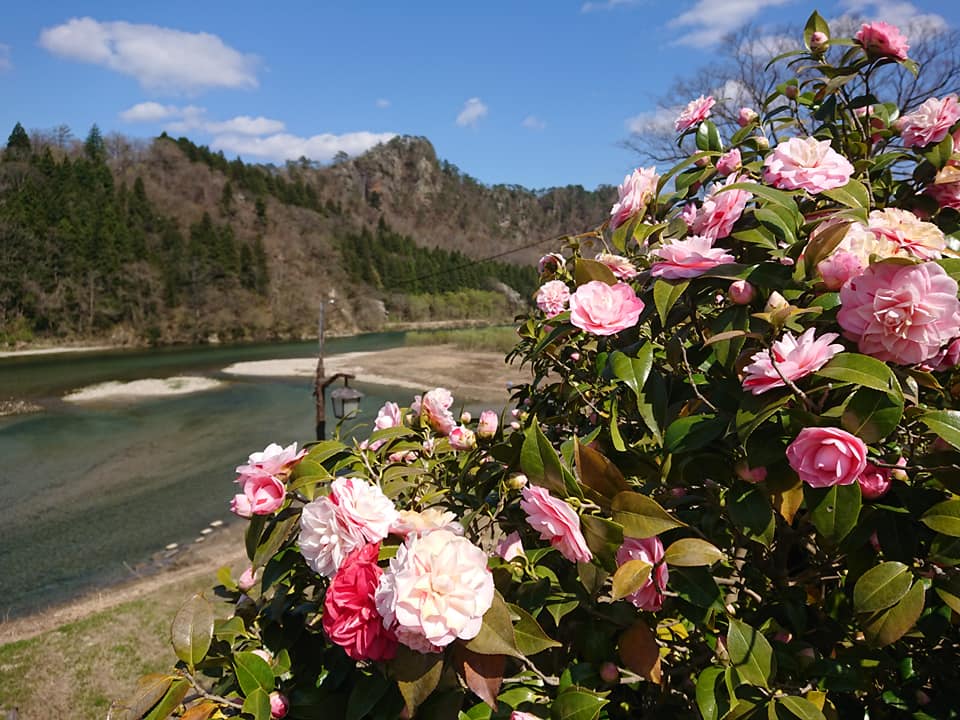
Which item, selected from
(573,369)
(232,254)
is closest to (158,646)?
(573,369)

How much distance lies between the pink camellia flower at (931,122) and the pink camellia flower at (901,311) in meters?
→ 0.50

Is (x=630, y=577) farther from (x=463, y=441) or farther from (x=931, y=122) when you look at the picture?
(x=931, y=122)

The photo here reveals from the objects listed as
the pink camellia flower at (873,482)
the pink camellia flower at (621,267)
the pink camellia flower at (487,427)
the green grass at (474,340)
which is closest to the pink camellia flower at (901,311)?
the pink camellia flower at (873,482)

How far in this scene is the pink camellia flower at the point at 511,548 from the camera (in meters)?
0.66

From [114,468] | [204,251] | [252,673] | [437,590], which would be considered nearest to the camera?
[437,590]

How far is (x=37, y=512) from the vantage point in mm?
7320

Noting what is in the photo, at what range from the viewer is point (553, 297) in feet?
3.94

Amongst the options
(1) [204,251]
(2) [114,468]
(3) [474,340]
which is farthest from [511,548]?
(1) [204,251]

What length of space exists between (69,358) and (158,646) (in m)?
21.3

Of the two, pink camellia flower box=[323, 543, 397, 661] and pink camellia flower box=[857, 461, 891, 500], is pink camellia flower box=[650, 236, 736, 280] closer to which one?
pink camellia flower box=[857, 461, 891, 500]

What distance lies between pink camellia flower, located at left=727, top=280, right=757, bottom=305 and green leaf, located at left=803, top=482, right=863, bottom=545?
0.70 ft

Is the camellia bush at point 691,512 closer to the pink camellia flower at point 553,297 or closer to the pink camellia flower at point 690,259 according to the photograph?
the pink camellia flower at point 690,259

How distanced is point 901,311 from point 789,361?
11 cm

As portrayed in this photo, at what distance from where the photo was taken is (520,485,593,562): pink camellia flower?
538 mm
